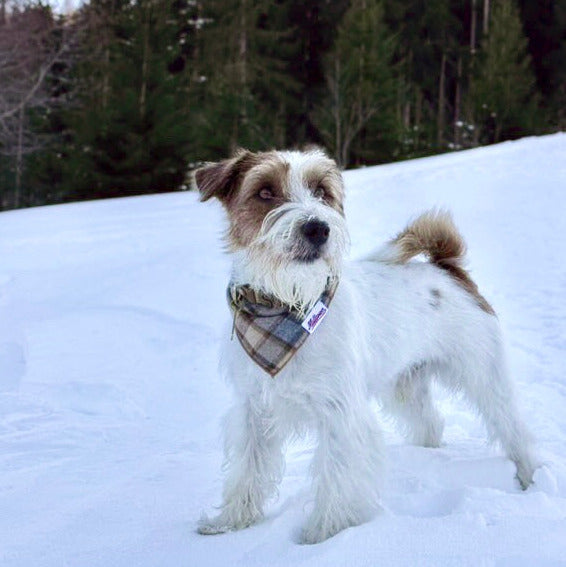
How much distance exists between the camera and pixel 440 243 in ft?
15.0

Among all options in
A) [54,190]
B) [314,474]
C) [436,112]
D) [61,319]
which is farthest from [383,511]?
[436,112]

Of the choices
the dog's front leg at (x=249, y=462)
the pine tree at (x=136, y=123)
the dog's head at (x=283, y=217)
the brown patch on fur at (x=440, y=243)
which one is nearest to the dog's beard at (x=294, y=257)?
the dog's head at (x=283, y=217)

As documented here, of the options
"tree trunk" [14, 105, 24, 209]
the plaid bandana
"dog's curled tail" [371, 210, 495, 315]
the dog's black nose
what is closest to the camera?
the dog's black nose

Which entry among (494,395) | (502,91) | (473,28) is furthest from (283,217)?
(473,28)

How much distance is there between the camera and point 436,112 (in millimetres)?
35844

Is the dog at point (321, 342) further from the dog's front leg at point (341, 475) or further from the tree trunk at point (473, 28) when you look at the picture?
the tree trunk at point (473, 28)

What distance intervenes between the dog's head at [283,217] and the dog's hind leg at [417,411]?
1410 millimetres

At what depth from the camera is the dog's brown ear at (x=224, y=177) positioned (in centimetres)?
369

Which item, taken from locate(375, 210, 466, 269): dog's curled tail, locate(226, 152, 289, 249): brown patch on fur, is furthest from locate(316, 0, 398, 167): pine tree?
locate(226, 152, 289, 249): brown patch on fur

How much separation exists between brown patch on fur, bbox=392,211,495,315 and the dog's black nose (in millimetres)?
1343

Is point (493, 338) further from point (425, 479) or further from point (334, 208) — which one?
point (334, 208)

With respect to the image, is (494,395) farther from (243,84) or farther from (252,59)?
(252,59)

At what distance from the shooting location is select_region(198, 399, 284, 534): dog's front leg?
140 inches

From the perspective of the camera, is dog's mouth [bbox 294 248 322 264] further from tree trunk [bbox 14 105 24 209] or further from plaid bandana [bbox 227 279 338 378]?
tree trunk [bbox 14 105 24 209]
